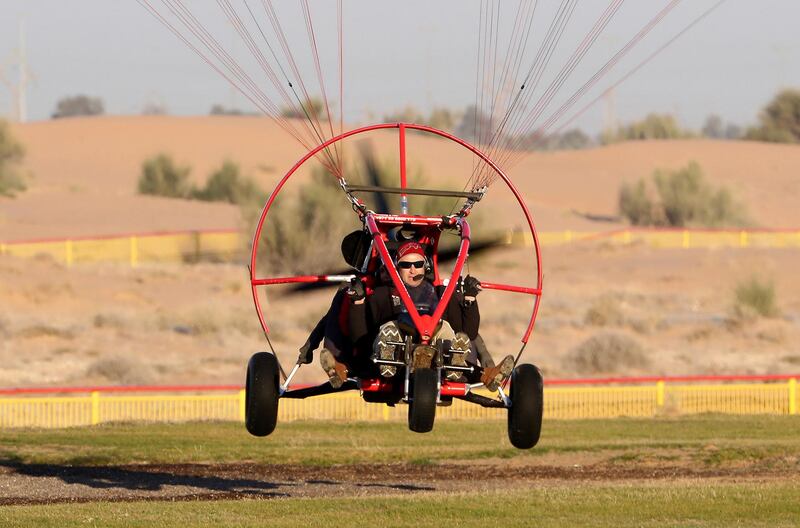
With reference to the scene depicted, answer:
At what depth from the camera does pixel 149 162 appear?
334 ft

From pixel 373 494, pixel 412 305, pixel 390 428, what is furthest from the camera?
pixel 390 428

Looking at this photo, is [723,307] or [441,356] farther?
[723,307]

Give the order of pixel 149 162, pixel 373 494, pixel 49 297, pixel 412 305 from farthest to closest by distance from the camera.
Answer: pixel 149 162
pixel 49 297
pixel 373 494
pixel 412 305

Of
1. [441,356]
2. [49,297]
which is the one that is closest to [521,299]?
[49,297]

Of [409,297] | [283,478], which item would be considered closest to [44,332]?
[283,478]

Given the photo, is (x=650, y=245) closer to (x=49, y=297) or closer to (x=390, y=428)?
(x=49, y=297)

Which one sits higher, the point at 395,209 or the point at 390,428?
the point at 395,209

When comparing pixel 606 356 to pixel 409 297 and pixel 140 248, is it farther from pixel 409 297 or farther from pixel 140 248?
pixel 409 297

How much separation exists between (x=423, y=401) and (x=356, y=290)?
2.03 m

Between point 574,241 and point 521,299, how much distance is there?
1335cm

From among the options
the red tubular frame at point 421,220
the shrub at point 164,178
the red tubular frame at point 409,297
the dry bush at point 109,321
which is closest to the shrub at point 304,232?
the dry bush at point 109,321

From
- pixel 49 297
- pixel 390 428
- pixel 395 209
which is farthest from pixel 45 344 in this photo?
pixel 390 428

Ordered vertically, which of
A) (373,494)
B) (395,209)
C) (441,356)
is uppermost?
(395,209)

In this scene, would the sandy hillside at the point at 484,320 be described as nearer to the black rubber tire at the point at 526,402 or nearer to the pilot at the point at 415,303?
the black rubber tire at the point at 526,402
